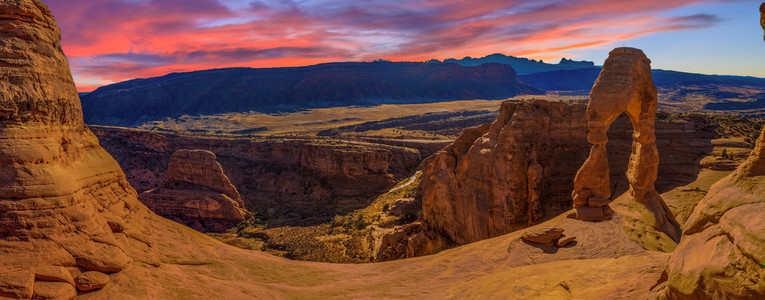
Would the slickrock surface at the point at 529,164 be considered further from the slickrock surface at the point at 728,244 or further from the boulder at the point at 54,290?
the boulder at the point at 54,290

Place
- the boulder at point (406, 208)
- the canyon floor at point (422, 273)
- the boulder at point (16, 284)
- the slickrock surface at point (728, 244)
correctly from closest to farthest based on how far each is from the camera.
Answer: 1. the slickrock surface at point (728, 244)
2. the boulder at point (16, 284)
3. the canyon floor at point (422, 273)
4. the boulder at point (406, 208)

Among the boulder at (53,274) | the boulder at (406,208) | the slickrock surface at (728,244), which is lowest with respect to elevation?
the boulder at (406,208)

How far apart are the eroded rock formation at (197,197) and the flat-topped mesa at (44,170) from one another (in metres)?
23.4

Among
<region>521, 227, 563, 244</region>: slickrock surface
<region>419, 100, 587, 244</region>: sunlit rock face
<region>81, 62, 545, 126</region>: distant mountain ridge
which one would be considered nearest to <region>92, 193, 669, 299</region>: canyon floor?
<region>521, 227, 563, 244</region>: slickrock surface

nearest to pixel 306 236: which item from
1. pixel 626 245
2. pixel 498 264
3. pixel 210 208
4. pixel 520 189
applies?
pixel 210 208

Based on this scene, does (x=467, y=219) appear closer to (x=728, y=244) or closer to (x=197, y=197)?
(x=728, y=244)

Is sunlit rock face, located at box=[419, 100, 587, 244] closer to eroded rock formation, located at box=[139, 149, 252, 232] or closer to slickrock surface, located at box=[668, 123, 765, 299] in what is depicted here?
slickrock surface, located at box=[668, 123, 765, 299]

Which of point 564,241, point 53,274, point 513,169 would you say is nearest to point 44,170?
point 53,274

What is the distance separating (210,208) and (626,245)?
3021cm

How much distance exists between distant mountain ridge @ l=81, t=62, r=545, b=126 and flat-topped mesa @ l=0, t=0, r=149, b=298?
13591 centimetres

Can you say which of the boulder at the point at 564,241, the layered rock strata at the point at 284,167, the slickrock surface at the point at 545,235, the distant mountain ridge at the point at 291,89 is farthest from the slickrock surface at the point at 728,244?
the distant mountain ridge at the point at 291,89

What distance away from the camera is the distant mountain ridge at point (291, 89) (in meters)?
142

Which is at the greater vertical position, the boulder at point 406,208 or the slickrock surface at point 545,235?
the slickrock surface at point 545,235

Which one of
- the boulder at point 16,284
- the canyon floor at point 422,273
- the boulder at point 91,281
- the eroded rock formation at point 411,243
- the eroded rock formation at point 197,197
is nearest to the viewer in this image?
the boulder at point 16,284
